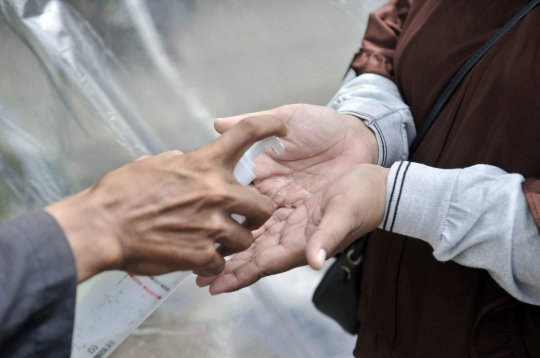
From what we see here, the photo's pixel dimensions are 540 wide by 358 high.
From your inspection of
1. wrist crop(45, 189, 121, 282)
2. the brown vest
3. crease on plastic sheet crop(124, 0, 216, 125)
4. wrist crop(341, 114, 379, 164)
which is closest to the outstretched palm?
wrist crop(341, 114, 379, 164)

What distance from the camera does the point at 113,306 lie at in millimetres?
698

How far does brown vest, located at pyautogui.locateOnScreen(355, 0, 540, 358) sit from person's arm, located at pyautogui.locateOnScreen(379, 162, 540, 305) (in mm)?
58

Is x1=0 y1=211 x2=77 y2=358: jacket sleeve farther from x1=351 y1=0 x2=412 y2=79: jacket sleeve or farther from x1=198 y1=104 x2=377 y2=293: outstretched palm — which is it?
x1=351 y1=0 x2=412 y2=79: jacket sleeve

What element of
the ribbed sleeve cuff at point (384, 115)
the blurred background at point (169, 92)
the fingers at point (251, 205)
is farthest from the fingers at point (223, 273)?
the blurred background at point (169, 92)

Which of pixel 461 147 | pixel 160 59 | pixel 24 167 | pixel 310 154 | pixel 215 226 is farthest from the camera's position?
pixel 160 59

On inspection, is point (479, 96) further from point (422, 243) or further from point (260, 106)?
point (260, 106)

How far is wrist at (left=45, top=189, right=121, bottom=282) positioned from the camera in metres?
0.43

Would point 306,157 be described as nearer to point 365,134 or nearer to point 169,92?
point 365,134

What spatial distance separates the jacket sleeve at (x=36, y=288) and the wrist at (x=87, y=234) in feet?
0.04

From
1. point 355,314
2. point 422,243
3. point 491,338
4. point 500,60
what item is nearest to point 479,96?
point 500,60

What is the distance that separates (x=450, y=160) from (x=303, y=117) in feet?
0.83

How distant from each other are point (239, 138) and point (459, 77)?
1.20ft

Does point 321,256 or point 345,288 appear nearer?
point 321,256

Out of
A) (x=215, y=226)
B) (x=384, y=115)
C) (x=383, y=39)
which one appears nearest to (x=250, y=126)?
(x=215, y=226)
